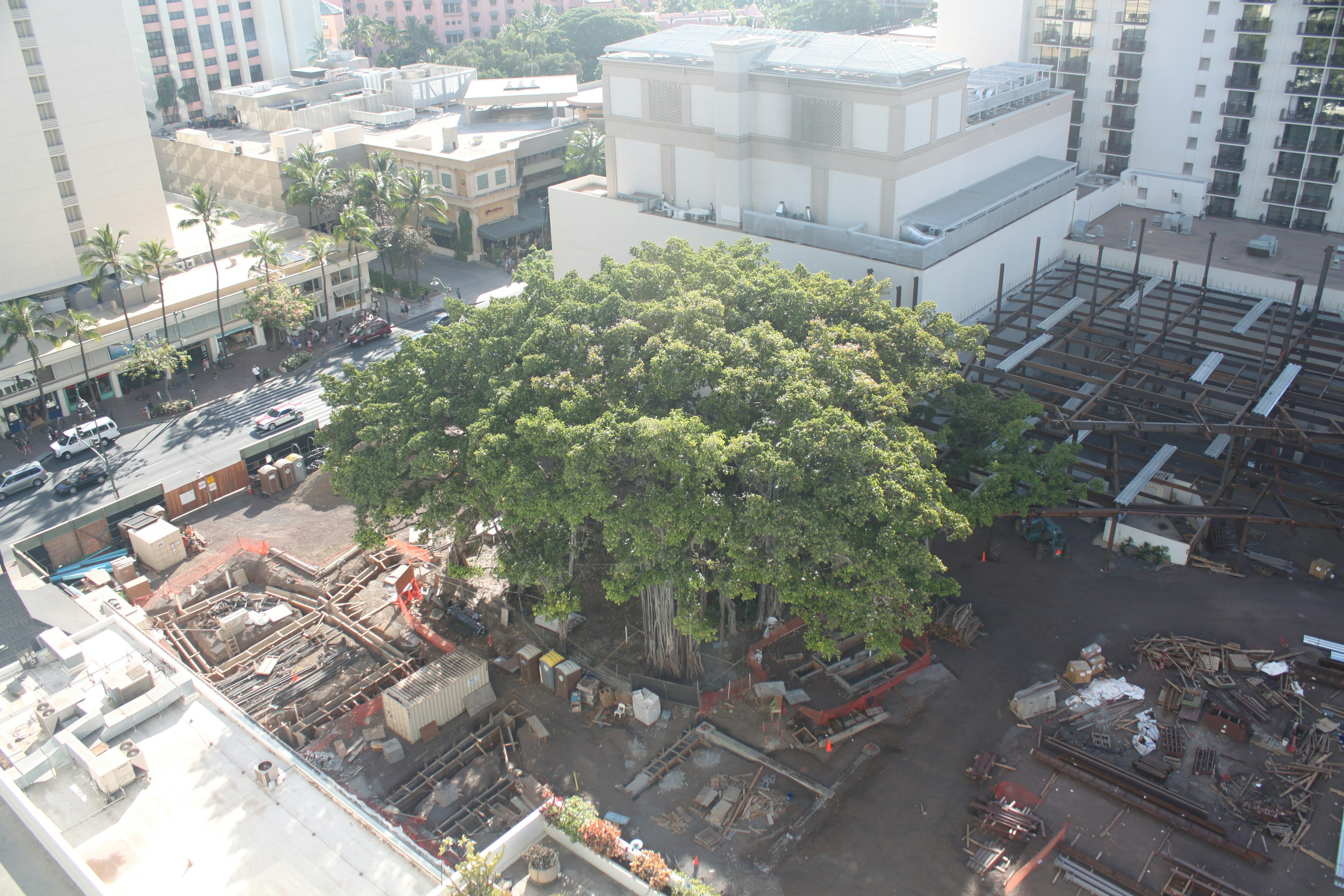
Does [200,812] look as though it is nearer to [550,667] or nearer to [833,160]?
[550,667]

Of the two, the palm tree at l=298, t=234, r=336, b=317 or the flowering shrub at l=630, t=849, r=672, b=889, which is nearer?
the flowering shrub at l=630, t=849, r=672, b=889

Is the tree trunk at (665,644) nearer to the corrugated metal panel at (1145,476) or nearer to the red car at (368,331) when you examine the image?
the corrugated metal panel at (1145,476)

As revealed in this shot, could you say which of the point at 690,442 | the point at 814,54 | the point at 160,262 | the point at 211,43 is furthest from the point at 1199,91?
the point at 211,43

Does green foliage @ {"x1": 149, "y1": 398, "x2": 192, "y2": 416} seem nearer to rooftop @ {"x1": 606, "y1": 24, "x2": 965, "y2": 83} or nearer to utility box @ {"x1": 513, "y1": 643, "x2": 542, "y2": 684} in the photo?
rooftop @ {"x1": 606, "y1": 24, "x2": 965, "y2": 83}

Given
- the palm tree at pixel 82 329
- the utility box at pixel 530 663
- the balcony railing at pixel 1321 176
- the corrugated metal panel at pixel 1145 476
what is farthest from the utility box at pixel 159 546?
the balcony railing at pixel 1321 176

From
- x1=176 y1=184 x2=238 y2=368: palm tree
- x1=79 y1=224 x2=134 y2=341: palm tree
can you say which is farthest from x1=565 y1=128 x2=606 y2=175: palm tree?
x1=79 y1=224 x2=134 y2=341: palm tree

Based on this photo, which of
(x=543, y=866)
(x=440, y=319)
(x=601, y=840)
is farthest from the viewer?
(x=440, y=319)

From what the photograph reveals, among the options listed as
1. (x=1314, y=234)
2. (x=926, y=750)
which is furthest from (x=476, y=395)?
(x=1314, y=234)
